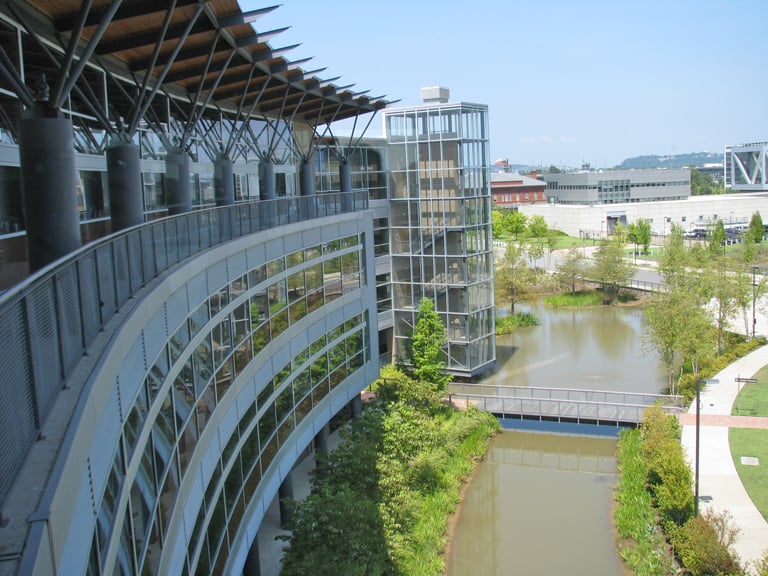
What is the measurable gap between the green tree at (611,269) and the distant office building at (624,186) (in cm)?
4072

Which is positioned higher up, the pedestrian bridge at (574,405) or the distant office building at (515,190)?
the distant office building at (515,190)

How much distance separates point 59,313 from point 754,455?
22.0 meters

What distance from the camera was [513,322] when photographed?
4384 cm

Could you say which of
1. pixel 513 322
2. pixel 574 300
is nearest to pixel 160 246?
pixel 513 322

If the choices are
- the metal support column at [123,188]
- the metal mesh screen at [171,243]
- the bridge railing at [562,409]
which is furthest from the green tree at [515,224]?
the metal mesh screen at [171,243]

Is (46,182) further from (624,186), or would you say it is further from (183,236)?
(624,186)

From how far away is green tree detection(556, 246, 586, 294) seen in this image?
5272 centimetres

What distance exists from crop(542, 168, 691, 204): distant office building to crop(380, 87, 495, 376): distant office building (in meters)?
62.5

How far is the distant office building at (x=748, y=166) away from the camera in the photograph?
95250mm

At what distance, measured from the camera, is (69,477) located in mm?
4957

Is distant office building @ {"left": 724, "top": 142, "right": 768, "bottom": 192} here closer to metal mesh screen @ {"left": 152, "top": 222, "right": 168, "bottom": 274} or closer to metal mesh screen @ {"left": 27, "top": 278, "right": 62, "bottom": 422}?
metal mesh screen @ {"left": 152, "top": 222, "right": 168, "bottom": 274}

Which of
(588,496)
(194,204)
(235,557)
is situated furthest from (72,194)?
(588,496)

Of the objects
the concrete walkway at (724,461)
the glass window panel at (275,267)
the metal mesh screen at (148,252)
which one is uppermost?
the metal mesh screen at (148,252)

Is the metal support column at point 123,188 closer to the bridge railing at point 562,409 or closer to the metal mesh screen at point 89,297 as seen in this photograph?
the metal mesh screen at point 89,297
